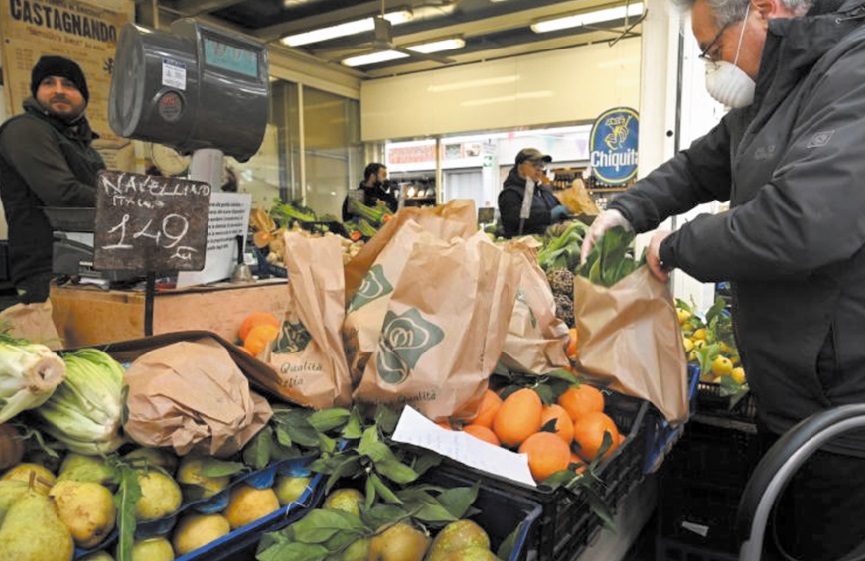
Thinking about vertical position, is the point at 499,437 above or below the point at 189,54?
below

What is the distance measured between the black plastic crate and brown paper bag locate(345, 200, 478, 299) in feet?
1.55

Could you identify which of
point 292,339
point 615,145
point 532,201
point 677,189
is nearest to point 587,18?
point 532,201

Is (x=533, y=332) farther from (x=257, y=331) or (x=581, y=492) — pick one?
(x=257, y=331)

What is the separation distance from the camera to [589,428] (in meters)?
1.15

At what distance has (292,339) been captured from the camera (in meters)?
1.13

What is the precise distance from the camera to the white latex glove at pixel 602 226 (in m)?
1.44

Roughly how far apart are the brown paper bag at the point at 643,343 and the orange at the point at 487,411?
0.27m

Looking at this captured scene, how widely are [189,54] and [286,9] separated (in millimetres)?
5767

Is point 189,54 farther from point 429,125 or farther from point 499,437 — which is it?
point 429,125

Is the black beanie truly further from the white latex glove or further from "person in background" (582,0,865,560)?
"person in background" (582,0,865,560)

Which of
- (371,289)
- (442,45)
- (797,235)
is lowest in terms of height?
(371,289)

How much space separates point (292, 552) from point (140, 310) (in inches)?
31.2

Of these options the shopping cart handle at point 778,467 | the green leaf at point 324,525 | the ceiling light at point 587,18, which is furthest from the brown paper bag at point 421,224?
the ceiling light at point 587,18

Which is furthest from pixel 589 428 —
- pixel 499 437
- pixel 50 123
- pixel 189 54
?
pixel 50 123
